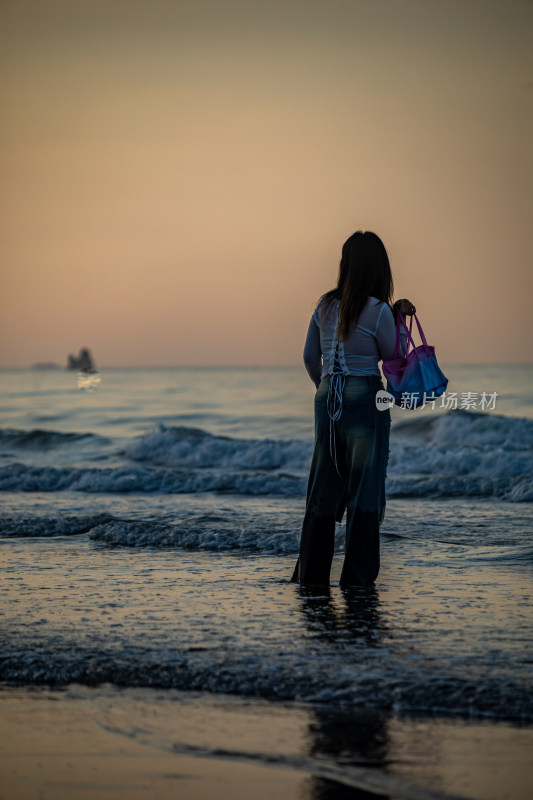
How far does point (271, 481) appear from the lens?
1257 cm

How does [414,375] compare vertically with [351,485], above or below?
above

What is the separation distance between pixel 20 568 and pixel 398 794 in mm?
4006

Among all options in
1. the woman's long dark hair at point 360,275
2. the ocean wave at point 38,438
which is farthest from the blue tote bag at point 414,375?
the ocean wave at point 38,438

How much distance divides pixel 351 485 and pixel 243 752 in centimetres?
240

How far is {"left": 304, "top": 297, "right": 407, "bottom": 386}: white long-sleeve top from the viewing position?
522 centimetres

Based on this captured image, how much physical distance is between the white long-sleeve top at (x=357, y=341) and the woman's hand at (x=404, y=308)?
0.06 meters

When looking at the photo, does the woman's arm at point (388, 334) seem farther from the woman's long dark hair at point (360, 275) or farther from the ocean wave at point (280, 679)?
the ocean wave at point (280, 679)

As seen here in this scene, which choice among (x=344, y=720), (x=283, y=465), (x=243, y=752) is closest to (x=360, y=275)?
(x=344, y=720)

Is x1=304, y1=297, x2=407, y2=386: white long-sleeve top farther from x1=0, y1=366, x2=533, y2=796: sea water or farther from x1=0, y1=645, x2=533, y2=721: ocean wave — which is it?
x1=0, y1=645, x2=533, y2=721: ocean wave

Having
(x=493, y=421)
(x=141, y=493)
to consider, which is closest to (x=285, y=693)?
(x=141, y=493)

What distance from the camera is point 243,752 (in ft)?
10.1

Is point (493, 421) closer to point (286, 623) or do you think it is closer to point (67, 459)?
point (67, 459)

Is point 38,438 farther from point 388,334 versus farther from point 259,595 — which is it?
point 388,334

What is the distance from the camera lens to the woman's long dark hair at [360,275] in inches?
206
